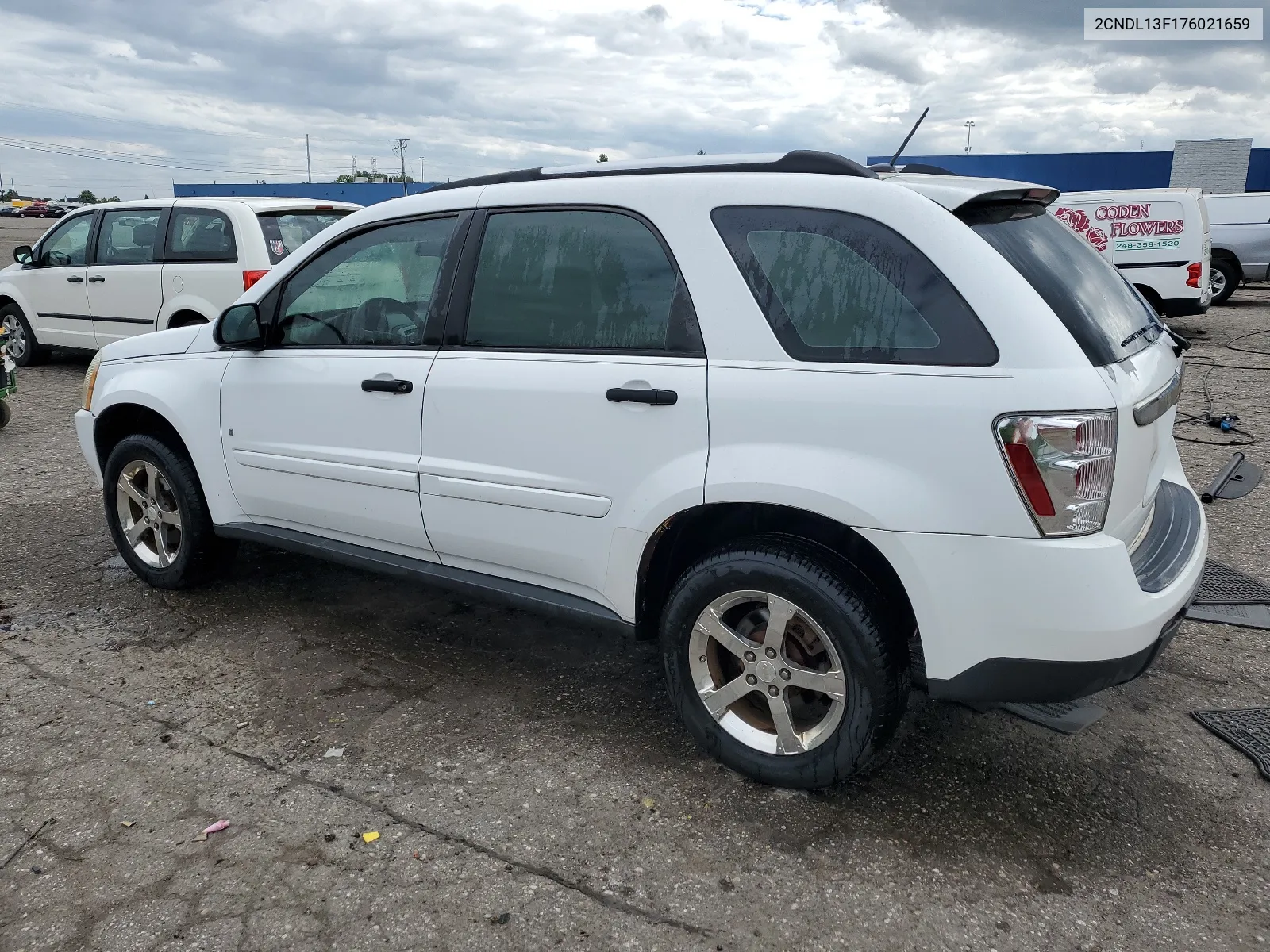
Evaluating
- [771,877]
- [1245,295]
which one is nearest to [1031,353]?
[771,877]

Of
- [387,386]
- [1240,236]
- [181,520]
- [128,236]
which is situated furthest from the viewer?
[1240,236]

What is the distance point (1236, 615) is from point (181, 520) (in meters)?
4.61

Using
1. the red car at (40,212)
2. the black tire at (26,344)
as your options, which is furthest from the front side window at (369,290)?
the red car at (40,212)

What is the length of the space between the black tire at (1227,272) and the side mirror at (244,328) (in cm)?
1685

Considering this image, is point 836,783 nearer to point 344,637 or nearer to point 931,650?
point 931,650

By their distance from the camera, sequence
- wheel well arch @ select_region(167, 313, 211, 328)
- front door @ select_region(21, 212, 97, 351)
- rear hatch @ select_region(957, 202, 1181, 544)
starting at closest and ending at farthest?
rear hatch @ select_region(957, 202, 1181, 544) → wheel well arch @ select_region(167, 313, 211, 328) → front door @ select_region(21, 212, 97, 351)

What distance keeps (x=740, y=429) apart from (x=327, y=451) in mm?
1777

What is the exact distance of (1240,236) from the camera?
16203 mm

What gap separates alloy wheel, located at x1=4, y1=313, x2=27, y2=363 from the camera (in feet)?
37.0

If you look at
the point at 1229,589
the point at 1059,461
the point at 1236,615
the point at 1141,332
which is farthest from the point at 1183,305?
the point at 1059,461

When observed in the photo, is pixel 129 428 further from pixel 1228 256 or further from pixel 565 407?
pixel 1228 256

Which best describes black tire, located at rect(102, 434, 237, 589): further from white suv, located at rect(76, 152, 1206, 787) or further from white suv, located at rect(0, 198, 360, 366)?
white suv, located at rect(0, 198, 360, 366)

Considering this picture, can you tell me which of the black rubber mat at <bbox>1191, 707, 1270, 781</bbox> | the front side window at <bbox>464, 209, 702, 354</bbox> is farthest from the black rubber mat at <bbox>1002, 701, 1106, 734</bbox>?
the front side window at <bbox>464, 209, 702, 354</bbox>

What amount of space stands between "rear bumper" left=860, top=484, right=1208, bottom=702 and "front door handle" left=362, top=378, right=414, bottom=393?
1736 millimetres
